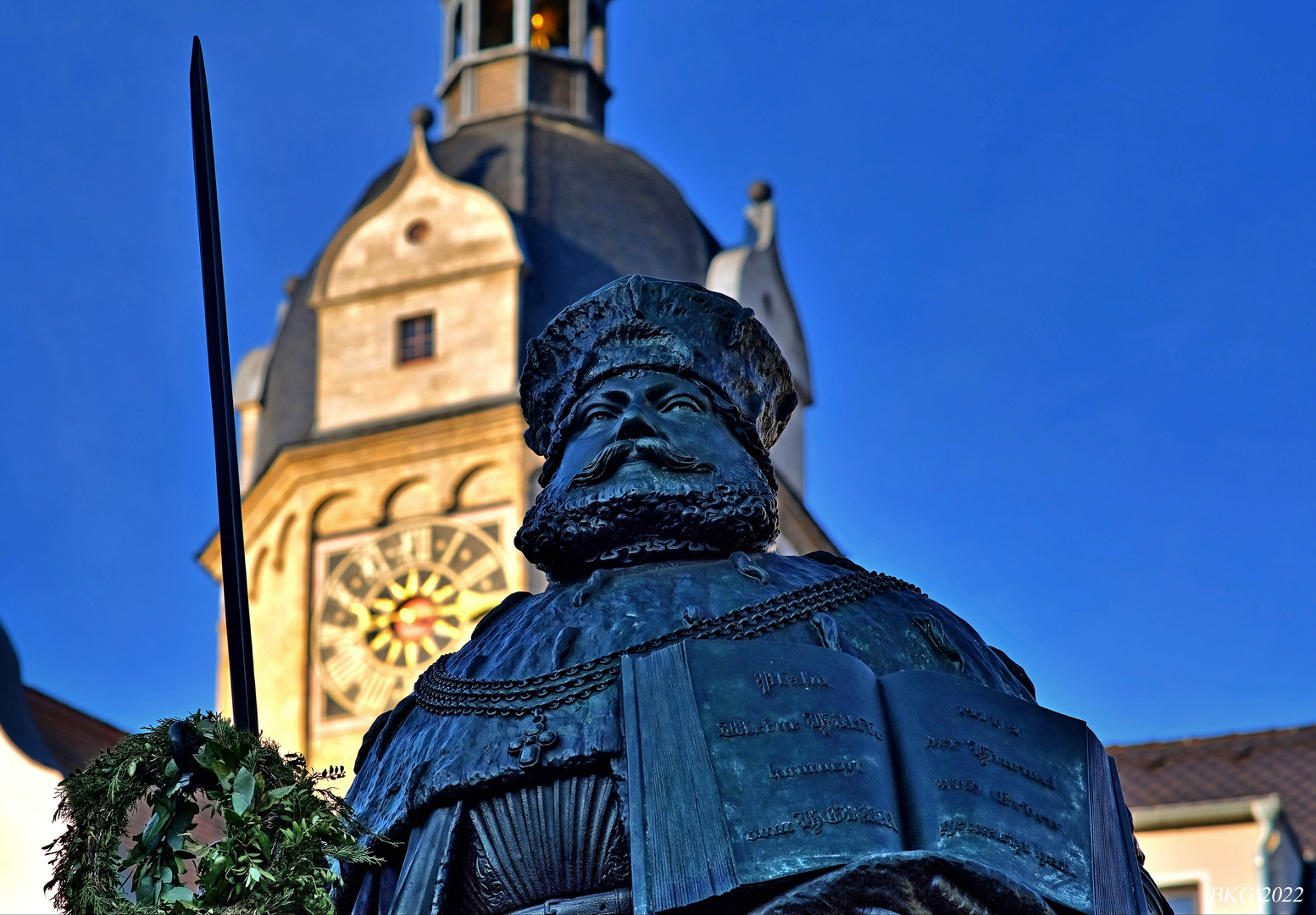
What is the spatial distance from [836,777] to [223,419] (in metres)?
1.57

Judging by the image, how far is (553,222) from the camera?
47469 millimetres

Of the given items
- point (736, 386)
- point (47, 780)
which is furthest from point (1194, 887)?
point (736, 386)

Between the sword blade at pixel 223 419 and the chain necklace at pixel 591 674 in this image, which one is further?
the chain necklace at pixel 591 674

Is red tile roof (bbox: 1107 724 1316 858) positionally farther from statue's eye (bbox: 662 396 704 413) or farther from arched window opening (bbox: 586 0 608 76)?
arched window opening (bbox: 586 0 608 76)

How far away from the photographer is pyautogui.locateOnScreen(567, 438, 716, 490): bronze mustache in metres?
7.97

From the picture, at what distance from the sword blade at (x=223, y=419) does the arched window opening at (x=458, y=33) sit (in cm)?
4521

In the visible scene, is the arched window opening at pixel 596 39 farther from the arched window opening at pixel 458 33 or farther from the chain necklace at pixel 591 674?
the chain necklace at pixel 591 674

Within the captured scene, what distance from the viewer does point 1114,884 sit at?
7.27 m

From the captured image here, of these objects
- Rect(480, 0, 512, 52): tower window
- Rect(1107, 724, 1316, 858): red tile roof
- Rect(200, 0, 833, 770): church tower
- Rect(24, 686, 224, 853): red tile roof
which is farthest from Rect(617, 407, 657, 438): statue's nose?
Rect(480, 0, 512, 52): tower window

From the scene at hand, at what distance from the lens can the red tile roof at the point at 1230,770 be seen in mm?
24109

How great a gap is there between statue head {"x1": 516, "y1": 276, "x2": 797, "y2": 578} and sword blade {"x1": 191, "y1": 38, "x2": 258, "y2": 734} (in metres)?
1.17

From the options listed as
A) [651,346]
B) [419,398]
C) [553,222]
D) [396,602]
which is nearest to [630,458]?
[651,346]

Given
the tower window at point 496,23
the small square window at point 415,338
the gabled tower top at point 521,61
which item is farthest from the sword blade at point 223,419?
the tower window at point 496,23

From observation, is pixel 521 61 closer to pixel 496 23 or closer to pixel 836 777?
pixel 496 23
